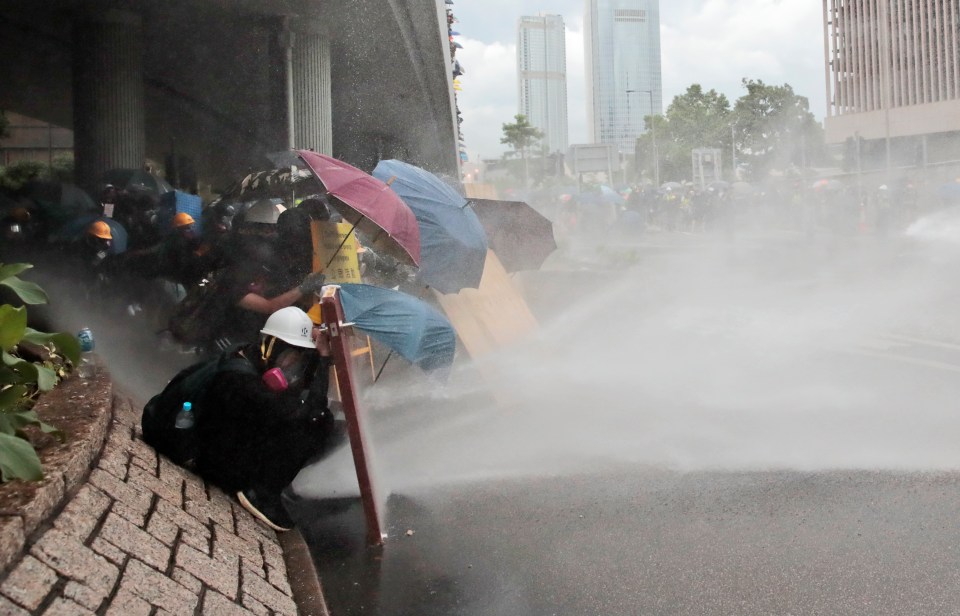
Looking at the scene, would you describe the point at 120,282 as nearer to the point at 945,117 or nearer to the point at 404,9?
the point at 404,9

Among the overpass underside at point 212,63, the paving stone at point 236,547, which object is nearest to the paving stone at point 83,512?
Answer: the paving stone at point 236,547

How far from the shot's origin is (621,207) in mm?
33094

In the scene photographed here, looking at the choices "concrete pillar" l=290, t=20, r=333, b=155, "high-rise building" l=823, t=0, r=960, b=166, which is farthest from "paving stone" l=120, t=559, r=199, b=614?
"high-rise building" l=823, t=0, r=960, b=166

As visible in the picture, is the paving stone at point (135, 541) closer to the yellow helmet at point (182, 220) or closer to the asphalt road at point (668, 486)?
the asphalt road at point (668, 486)

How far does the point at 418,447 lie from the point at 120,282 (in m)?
2.66

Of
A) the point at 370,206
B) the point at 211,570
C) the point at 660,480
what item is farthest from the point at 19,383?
the point at 660,480

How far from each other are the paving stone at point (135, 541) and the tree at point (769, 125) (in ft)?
166

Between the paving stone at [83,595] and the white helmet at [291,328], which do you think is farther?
the white helmet at [291,328]

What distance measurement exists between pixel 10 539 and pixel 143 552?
65 centimetres

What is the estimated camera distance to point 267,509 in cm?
438

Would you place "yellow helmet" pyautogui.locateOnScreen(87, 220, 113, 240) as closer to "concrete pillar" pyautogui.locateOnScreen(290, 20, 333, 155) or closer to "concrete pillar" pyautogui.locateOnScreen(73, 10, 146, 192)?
"concrete pillar" pyautogui.locateOnScreen(73, 10, 146, 192)

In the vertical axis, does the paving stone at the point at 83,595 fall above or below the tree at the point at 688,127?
below

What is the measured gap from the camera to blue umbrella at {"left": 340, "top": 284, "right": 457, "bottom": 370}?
490cm

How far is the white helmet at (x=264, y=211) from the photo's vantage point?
7008 millimetres
